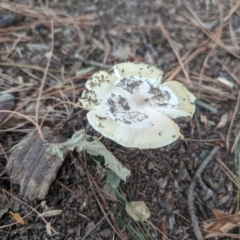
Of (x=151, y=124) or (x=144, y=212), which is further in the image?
(x=144, y=212)

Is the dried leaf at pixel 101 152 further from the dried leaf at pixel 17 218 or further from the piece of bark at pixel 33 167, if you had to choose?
the dried leaf at pixel 17 218

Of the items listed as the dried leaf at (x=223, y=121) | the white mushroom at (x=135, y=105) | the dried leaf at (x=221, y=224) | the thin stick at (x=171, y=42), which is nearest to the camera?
the white mushroom at (x=135, y=105)

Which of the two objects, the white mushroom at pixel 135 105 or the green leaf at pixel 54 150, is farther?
the green leaf at pixel 54 150

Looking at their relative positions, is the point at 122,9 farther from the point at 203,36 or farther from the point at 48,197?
the point at 48,197

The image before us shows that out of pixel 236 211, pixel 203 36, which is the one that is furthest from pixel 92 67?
pixel 236 211

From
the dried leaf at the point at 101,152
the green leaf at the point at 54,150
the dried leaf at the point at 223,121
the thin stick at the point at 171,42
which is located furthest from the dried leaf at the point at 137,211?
the thin stick at the point at 171,42

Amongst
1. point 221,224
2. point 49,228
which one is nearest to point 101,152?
point 49,228
